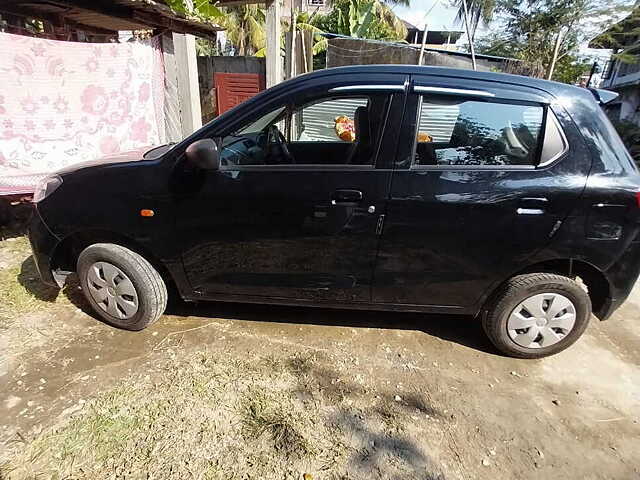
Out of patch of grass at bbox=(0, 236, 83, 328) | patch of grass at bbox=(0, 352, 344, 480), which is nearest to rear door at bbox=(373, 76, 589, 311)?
patch of grass at bbox=(0, 352, 344, 480)

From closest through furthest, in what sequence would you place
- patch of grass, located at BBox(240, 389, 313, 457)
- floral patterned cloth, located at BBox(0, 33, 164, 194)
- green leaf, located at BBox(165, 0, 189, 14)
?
patch of grass, located at BBox(240, 389, 313, 457) < floral patterned cloth, located at BBox(0, 33, 164, 194) < green leaf, located at BBox(165, 0, 189, 14)

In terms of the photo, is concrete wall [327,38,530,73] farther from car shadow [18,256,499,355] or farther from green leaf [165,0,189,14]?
car shadow [18,256,499,355]

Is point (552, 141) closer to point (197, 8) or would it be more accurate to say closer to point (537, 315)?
point (537, 315)

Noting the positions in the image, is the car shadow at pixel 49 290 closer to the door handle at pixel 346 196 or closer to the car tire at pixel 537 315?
the door handle at pixel 346 196

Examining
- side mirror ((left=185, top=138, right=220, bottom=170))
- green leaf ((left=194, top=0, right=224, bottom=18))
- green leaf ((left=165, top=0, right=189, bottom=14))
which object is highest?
green leaf ((left=194, top=0, right=224, bottom=18))

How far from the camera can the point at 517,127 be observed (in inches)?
88.7

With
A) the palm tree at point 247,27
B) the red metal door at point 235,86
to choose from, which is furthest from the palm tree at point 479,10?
the red metal door at point 235,86

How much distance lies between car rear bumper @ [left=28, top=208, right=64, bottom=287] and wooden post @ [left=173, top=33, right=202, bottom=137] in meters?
3.62

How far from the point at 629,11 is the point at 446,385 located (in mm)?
19937

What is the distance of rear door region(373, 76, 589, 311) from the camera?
219 cm

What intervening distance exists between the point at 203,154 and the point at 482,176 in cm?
165

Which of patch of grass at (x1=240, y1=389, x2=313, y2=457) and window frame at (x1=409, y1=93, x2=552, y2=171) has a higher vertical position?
window frame at (x1=409, y1=93, x2=552, y2=171)

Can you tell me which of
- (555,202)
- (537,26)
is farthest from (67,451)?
(537,26)

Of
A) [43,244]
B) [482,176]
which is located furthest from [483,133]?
[43,244]
